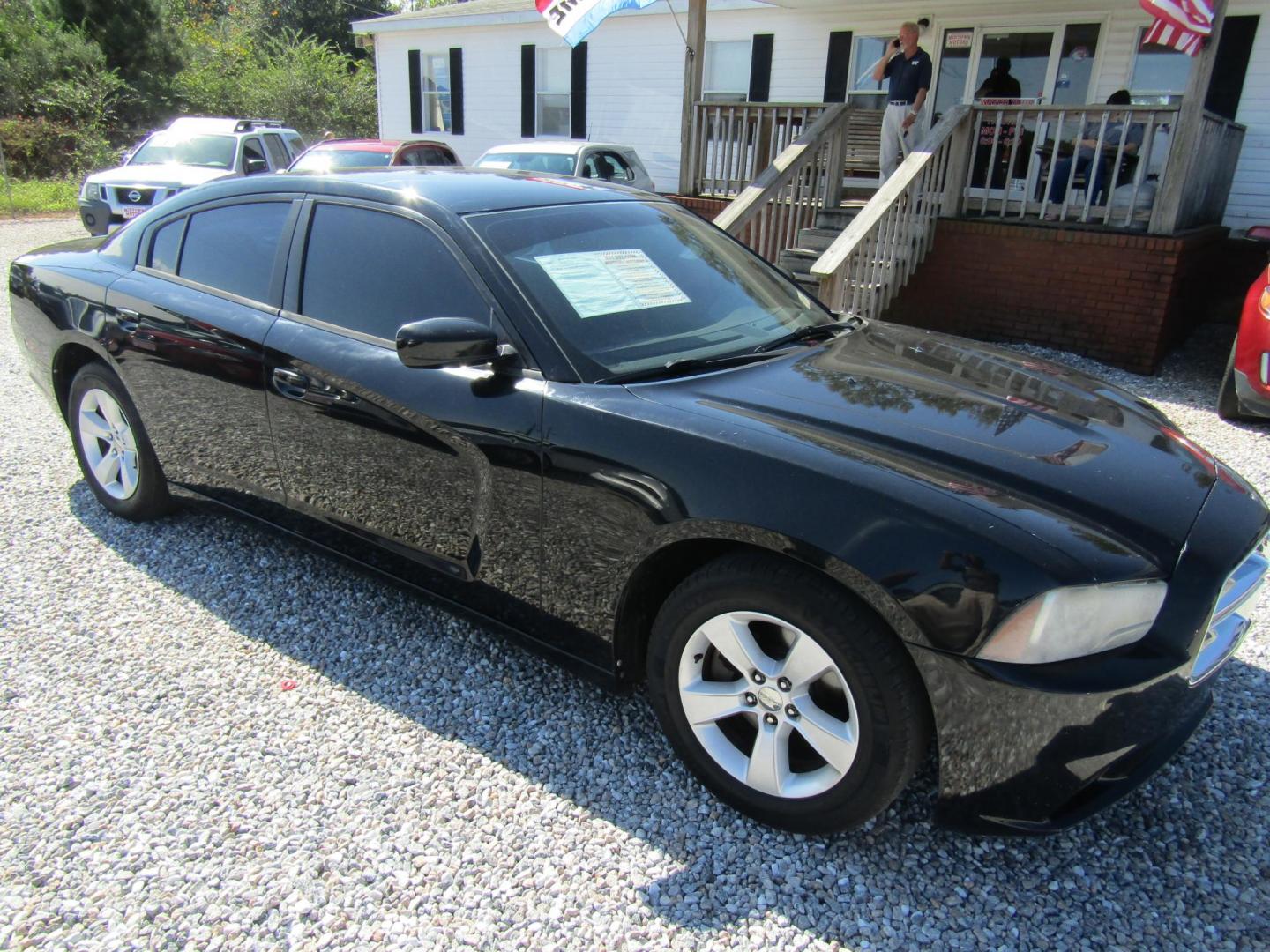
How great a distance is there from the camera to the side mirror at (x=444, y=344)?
249 centimetres

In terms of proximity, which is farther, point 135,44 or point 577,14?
point 135,44

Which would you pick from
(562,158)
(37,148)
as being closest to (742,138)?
(562,158)

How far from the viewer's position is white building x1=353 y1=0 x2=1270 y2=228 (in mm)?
9922

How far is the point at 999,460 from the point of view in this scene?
220 centimetres

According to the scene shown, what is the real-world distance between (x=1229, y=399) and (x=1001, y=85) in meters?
5.89

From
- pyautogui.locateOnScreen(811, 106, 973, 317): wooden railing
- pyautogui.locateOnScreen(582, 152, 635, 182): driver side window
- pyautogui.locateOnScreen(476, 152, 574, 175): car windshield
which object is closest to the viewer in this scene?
pyautogui.locateOnScreen(811, 106, 973, 317): wooden railing

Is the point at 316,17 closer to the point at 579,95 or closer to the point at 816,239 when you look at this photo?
the point at 579,95

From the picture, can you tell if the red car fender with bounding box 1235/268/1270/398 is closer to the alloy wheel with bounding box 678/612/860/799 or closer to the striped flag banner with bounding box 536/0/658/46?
the alloy wheel with bounding box 678/612/860/799

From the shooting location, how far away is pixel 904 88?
8844mm

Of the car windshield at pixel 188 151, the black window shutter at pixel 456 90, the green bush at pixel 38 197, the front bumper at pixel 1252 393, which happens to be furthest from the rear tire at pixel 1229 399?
the green bush at pixel 38 197

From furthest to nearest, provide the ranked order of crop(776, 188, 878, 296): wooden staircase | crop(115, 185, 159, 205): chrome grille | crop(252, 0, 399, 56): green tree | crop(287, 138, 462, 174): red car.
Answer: crop(252, 0, 399, 56): green tree < crop(287, 138, 462, 174): red car < crop(115, 185, 159, 205): chrome grille < crop(776, 188, 878, 296): wooden staircase

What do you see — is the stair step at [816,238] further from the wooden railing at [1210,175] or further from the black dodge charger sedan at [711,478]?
the black dodge charger sedan at [711,478]

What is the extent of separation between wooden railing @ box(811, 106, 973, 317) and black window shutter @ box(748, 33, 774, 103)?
18.5 ft

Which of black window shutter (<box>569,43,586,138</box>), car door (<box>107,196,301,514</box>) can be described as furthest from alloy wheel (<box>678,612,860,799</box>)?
black window shutter (<box>569,43,586,138</box>)
